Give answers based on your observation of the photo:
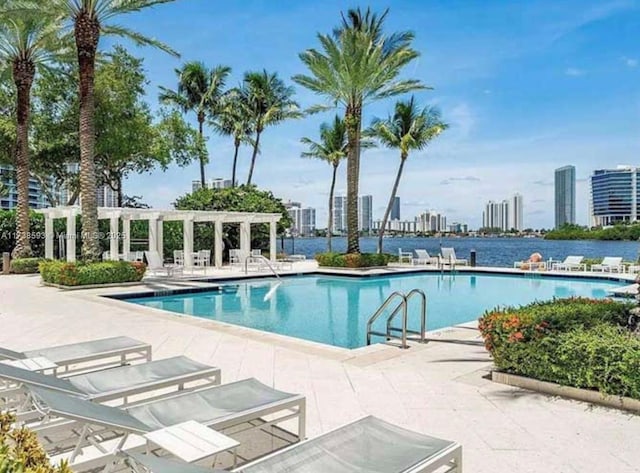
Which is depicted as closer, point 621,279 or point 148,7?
point 148,7

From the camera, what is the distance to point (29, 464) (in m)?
1.94

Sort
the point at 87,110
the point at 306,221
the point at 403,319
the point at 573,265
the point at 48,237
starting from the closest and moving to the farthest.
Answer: the point at 403,319
the point at 87,110
the point at 48,237
the point at 573,265
the point at 306,221

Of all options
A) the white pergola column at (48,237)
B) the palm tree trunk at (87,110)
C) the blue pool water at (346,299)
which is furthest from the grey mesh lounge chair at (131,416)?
the white pergola column at (48,237)

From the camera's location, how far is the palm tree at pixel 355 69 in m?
20.5

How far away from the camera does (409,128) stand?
25828 mm

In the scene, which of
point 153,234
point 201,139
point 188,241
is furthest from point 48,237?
point 201,139

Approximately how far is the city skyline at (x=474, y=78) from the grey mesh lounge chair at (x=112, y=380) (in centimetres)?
1261

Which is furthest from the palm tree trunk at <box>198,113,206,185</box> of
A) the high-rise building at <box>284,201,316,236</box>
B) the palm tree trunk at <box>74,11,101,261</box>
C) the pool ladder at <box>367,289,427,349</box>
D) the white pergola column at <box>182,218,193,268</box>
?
the high-rise building at <box>284,201,316,236</box>

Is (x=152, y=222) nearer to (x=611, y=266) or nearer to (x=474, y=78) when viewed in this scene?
(x=474, y=78)

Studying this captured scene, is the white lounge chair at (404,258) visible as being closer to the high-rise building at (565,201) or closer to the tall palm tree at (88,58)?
the tall palm tree at (88,58)

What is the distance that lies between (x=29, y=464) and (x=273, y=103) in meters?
32.1

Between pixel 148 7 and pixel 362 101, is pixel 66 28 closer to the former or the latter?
pixel 148 7

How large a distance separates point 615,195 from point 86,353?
47.9 meters

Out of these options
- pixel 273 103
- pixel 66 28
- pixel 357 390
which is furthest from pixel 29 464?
pixel 273 103
